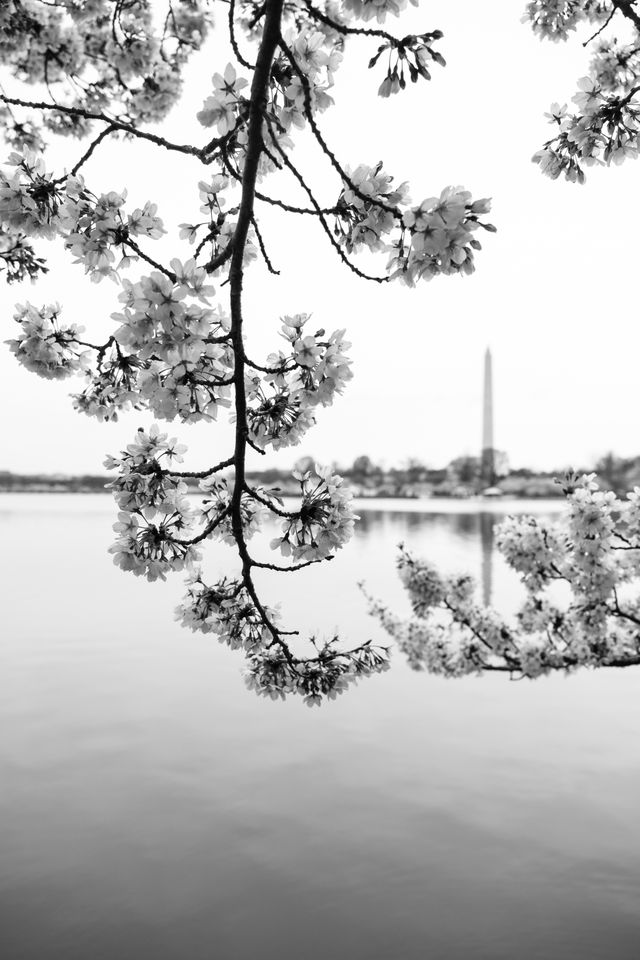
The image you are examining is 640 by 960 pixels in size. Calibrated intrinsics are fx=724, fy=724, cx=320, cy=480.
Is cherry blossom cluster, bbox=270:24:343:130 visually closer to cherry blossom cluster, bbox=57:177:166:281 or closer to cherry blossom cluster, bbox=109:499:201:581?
cherry blossom cluster, bbox=57:177:166:281

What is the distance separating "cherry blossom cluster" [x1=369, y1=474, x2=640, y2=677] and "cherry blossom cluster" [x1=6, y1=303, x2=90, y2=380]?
6.15 meters

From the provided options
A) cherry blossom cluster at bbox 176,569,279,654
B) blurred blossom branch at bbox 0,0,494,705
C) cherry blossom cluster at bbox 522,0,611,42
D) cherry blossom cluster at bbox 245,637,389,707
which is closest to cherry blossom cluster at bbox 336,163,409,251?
blurred blossom branch at bbox 0,0,494,705

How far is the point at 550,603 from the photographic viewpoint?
11.1 m

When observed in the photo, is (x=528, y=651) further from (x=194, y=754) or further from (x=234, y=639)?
(x=194, y=754)

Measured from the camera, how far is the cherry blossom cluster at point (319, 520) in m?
3.44

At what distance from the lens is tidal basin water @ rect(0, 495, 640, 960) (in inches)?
392

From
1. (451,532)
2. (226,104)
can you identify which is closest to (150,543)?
(226,104)

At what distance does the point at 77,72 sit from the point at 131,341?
7.46m

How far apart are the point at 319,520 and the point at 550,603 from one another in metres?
8.59

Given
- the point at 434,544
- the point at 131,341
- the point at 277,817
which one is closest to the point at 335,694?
the point at 131,341

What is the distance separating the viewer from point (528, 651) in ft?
34.5

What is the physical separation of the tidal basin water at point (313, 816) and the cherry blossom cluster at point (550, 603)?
1.66 meters

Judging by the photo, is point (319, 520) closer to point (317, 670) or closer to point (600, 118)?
point (317, 670)

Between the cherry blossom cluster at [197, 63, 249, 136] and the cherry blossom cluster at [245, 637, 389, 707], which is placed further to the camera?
the cherry blossom cluster at [245, 637, 389, 707]
